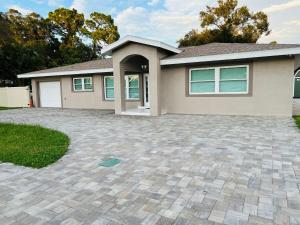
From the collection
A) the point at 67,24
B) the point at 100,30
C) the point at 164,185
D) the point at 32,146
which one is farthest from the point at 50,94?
the point at 67,24

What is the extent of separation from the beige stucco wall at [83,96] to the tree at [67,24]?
58.8 ft

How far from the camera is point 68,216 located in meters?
2.66

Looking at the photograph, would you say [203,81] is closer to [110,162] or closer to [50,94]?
[110,162]

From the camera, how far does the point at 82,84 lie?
1616 cm

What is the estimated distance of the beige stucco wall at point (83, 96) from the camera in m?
15.3

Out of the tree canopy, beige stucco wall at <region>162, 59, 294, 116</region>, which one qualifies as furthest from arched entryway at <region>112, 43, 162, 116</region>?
the tree canopy

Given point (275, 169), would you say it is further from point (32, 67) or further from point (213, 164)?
point (32, 67)

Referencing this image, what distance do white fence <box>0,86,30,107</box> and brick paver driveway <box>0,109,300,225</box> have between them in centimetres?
1536

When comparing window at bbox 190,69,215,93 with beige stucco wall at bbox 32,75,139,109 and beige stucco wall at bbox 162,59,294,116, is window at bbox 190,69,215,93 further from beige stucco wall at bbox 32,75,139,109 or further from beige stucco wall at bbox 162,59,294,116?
beige stucco wall at bbox 32,75,139,109

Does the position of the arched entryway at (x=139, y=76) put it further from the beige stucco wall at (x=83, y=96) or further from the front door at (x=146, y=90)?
the beige stucco wall at (x=83, y=96)

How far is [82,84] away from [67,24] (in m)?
22.2

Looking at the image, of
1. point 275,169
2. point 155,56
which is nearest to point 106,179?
point 275,169

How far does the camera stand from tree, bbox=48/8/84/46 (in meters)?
33.2

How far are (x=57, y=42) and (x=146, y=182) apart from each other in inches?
1331
